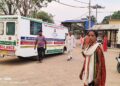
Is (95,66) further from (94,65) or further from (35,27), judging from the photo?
(35,27)

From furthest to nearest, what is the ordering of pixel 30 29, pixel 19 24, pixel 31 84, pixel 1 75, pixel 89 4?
pixel 89 4 < pixel 30 29 < pixel 19 24 < pixel 1 75 < pixel 31 84

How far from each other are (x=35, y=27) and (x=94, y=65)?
12.7m

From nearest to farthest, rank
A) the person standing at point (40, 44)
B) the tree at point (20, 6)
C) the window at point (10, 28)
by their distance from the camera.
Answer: the window at point (10, 28), the person standing at point (40, 44), the tree at point (20, 6)

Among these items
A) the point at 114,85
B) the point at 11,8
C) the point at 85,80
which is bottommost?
the point at 114,85

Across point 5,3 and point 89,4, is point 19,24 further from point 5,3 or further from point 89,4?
point 89,4

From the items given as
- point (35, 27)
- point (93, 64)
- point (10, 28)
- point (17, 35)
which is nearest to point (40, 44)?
point (35, 27)

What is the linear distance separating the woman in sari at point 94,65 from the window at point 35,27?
11998 millimetres

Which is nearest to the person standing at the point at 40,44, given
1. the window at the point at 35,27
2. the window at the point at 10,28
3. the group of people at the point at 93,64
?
the window at the point at 35,27

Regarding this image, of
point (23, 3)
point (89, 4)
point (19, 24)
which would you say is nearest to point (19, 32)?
point (19, 24)

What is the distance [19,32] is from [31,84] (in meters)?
6.17

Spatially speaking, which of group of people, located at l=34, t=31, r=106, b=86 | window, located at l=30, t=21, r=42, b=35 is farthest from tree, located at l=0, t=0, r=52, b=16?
group of people, located at l=34, t=31, r=106, b=86

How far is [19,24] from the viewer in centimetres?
1677

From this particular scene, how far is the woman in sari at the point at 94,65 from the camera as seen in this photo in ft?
20.1

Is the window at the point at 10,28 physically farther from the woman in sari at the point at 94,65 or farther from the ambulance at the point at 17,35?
the woman in sari at the point at 94,65
